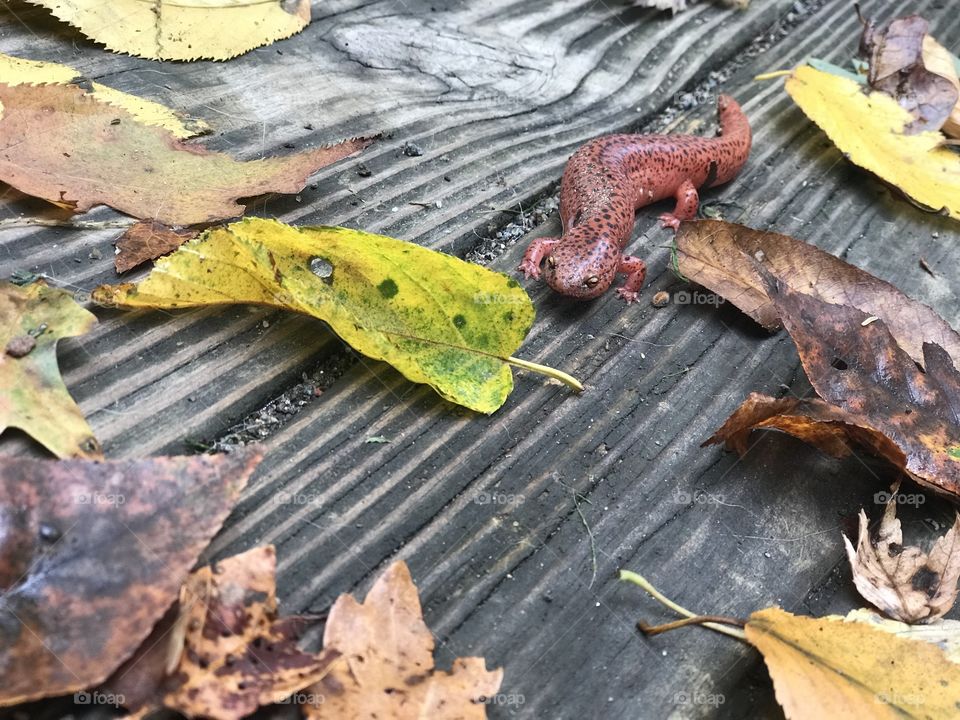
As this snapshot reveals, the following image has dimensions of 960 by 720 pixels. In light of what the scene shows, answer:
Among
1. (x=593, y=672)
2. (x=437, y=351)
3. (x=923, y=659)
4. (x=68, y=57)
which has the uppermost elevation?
(x=68, y=57)

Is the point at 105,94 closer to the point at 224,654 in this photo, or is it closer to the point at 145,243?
the point at 145,243

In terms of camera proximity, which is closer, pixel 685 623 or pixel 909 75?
pixel 685 623

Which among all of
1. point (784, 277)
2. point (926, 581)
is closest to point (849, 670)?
point (926, 581)

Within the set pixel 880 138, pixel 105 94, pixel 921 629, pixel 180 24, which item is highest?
pixel 880 138

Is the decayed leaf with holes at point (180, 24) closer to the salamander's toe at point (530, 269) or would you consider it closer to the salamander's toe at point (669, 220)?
the salamander's toe at point (530, 269)

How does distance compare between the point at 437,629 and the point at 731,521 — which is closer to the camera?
the point at 437,629

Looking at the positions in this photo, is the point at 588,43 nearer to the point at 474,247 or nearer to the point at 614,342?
the point at 474,247

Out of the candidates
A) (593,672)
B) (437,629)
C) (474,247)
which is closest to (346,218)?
(474,247)
